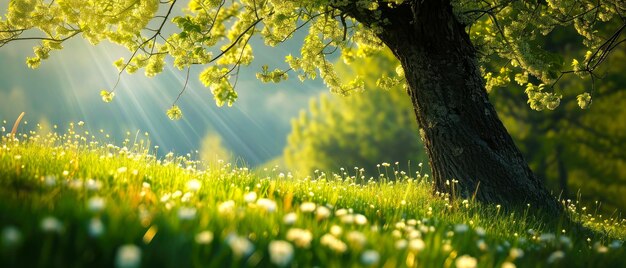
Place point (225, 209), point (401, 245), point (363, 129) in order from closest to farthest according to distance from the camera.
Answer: point (401, 245)
point (225, 209)
point (363, 129)

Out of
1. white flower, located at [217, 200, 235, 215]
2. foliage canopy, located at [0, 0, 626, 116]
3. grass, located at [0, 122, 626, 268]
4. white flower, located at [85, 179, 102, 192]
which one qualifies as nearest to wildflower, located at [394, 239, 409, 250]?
grass, located at [0, 122, 626, 268]

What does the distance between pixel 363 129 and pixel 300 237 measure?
26076mm

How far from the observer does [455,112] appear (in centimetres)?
750

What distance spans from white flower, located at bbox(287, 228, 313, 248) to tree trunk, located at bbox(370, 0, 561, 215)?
200 inches

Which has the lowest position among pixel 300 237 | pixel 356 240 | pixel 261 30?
pixel 356 240

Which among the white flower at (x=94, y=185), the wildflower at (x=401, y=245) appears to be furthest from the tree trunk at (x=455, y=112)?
the white flower at (x=94, y=185)

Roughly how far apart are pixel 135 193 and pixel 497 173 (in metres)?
5.44

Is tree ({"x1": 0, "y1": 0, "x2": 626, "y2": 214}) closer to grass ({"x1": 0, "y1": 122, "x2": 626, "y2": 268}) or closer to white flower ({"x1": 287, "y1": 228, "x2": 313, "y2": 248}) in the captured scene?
grass ({"x1": 0, "y1": 122, "x2": 626, "y2": 268})

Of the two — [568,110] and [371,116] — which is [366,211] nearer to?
[568,110]

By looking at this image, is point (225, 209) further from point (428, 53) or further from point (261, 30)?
point (261, 30)

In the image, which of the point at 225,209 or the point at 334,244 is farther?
the point at 225,209

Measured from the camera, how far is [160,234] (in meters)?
2.57

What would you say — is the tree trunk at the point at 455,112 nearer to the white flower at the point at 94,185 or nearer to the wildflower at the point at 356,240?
the wildflower at the point at 356,240

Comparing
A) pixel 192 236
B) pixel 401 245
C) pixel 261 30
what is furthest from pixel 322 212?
pixel 261 30
